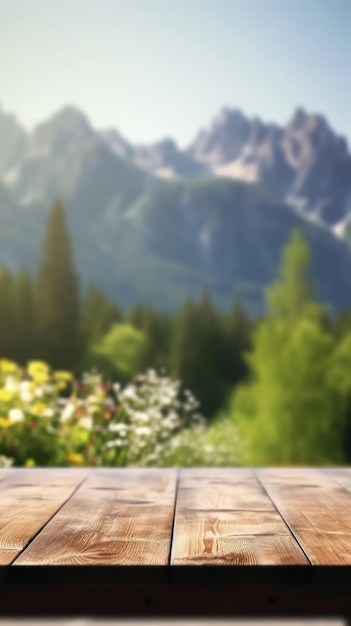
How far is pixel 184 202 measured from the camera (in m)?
9.12

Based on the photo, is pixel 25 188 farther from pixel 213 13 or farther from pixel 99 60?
pixel 213 13

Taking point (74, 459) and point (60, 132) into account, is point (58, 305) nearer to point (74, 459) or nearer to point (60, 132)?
point (60, 132)

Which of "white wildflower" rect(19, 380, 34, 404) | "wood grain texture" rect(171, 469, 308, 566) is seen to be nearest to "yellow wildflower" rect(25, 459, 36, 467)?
"white wildflower" rect(19, 380, 34, 404)

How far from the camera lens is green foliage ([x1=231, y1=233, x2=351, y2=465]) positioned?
746 centimetres

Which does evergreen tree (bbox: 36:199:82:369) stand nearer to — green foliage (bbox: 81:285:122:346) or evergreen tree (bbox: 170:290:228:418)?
green foliage (bbox: 81:285:122:346)

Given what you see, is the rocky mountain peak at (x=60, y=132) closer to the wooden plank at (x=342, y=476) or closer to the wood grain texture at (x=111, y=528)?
the wooden plank at (x=342, y=476)

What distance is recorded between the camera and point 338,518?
1.41 metres

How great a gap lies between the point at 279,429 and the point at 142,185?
10.8 ft

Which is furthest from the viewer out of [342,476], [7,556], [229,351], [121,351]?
[229,351]

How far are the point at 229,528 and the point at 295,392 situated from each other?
6.36 m

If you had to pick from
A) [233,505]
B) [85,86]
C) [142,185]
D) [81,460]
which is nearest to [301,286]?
[142,185]

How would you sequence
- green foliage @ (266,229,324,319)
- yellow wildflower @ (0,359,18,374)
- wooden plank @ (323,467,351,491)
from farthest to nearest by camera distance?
green foliage @ (266,229,324,319) → yellow wildflower @ (0,359,18,374) → wooden plank @ (323,467,351,491)

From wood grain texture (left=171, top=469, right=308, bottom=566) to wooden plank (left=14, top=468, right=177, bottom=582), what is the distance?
0.03m

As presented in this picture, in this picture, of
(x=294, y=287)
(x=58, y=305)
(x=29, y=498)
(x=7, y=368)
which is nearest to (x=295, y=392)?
(x=294, y=287)
